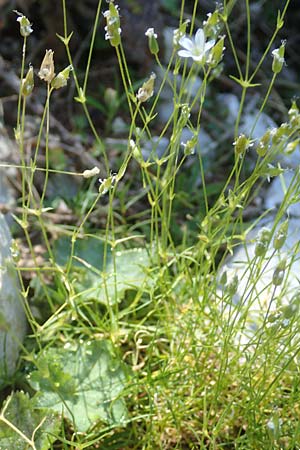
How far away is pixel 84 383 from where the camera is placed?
1.37m

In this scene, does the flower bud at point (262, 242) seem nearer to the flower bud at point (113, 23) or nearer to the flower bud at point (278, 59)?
the flower bud at point (278, 59)

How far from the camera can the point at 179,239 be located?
1.76 m

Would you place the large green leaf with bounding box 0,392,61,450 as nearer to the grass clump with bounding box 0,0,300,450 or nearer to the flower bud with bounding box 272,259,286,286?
the grass clump with bounding box 0,0,300,450

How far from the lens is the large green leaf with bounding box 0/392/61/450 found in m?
1.23

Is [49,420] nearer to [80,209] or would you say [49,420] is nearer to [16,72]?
[80,209]

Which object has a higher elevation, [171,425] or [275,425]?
[275,425]

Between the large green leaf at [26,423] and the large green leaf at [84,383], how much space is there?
0.02 m

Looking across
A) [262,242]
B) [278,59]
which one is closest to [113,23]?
[278,59]

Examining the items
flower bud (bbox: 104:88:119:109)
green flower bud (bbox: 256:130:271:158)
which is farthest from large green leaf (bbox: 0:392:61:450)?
flower bud (bbox: 104:88:119:109)

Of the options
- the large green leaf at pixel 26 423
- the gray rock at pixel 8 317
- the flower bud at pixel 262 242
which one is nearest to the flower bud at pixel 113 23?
the flower bud at pixel 262 242

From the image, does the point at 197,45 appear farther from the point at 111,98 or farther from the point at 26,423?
the point at 111,98

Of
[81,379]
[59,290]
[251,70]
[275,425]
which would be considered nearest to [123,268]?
[59,290]

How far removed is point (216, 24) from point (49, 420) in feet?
2.27

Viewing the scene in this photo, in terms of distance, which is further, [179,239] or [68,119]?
[68,119]
